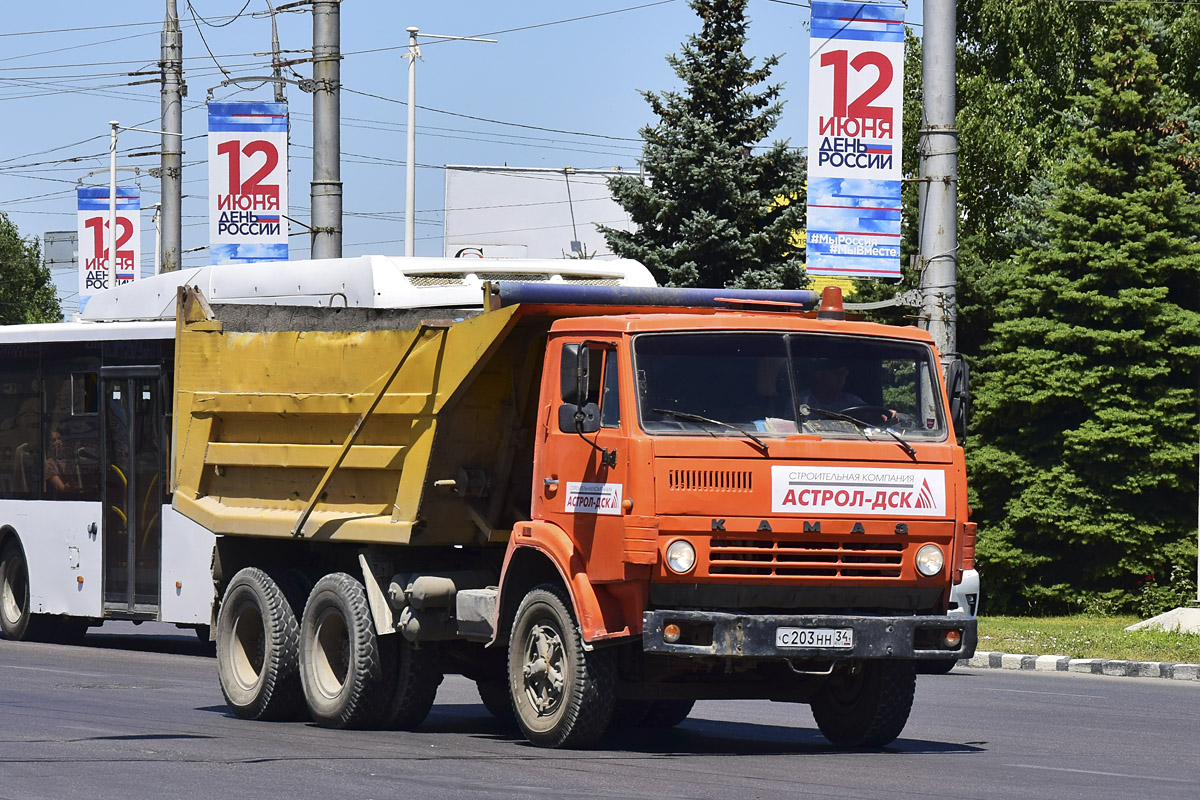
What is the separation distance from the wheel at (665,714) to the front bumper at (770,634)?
281 cm

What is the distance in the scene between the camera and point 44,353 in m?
22.5

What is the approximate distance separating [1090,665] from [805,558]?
10707mm

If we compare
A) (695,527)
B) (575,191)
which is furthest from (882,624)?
(575,191)

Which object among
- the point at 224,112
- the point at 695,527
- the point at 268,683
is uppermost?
the point at 224,112

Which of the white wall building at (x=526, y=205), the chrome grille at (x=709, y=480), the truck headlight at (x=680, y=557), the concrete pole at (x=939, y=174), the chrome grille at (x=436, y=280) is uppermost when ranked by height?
the white wall building at (x=526, y=205)

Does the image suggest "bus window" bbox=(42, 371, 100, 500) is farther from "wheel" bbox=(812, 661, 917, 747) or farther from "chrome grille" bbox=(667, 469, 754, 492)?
"chrome grille" bbox=(667, 469, 754, 492)

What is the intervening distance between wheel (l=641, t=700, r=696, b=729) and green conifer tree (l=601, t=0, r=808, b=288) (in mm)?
22891

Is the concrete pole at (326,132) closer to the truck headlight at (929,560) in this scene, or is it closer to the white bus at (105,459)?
the white bus at (105,459)

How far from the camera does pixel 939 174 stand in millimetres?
22891

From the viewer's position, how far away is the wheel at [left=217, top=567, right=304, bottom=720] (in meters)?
14.0

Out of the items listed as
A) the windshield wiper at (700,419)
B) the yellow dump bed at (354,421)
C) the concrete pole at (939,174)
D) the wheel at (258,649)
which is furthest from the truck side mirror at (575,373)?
the concrete pole at (939,174)

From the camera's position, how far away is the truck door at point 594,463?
1128cm

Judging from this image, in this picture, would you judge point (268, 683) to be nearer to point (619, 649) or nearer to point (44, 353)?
point (619, 649)

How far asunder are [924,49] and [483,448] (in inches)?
473
